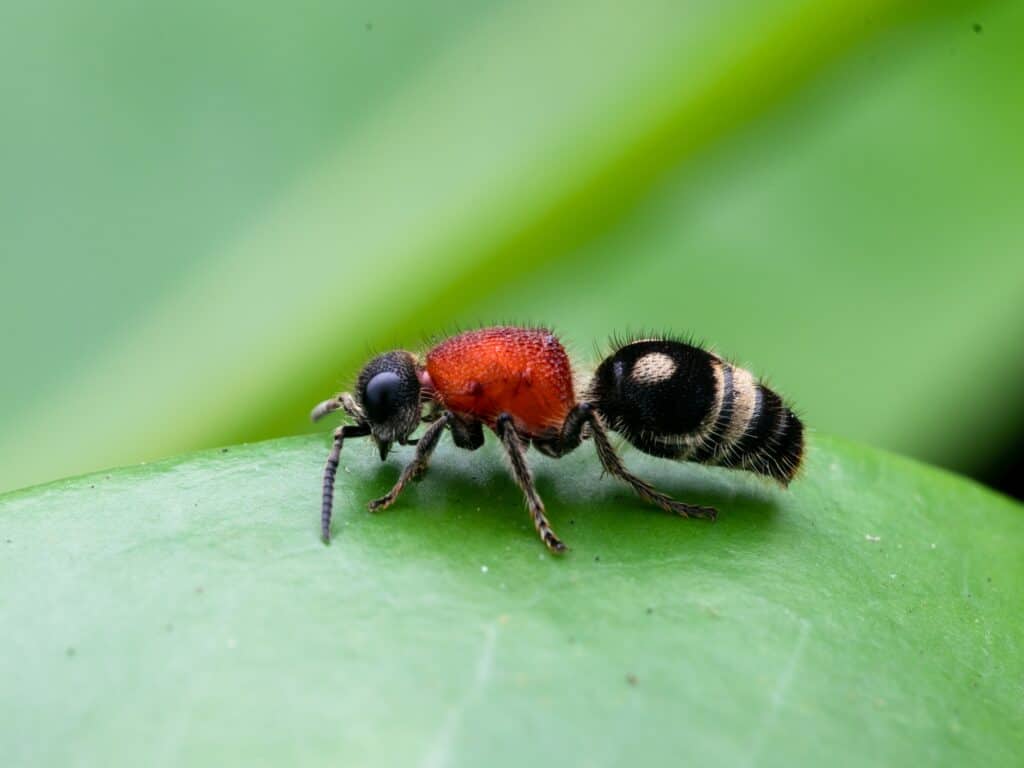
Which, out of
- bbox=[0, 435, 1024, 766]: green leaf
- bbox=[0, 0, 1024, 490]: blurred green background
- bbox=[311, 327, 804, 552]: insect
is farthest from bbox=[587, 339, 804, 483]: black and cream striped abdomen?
bbox=[0, 0, 1024, 490]: blurred green background

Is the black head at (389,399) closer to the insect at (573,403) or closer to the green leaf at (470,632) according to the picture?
the insect at (573,403)

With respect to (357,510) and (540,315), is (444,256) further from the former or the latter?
(357,510)

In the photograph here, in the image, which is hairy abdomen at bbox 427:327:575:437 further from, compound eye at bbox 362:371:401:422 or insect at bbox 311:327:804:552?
compound eye at bbox 362:371:401:422

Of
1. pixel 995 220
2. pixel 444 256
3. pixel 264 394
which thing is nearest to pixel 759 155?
pixel 995 220

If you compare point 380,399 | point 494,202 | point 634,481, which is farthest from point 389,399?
point 494,202

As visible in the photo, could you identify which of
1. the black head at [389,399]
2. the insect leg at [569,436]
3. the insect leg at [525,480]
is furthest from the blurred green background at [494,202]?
the insect leg at [525,480]

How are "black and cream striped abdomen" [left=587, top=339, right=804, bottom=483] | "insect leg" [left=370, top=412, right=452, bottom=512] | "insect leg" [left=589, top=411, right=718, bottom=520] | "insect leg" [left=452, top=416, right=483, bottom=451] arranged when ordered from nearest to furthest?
"insect leg" [left=370, top=412, right=452, bottom=512], "insect leg" [left=589, top=411, right=718, bottom=520], "black and cream striped abdomen" [left=587, top=339, right=804, bottom=483], "insect leg" [left=452, top=416, right=483, bottom=451]
